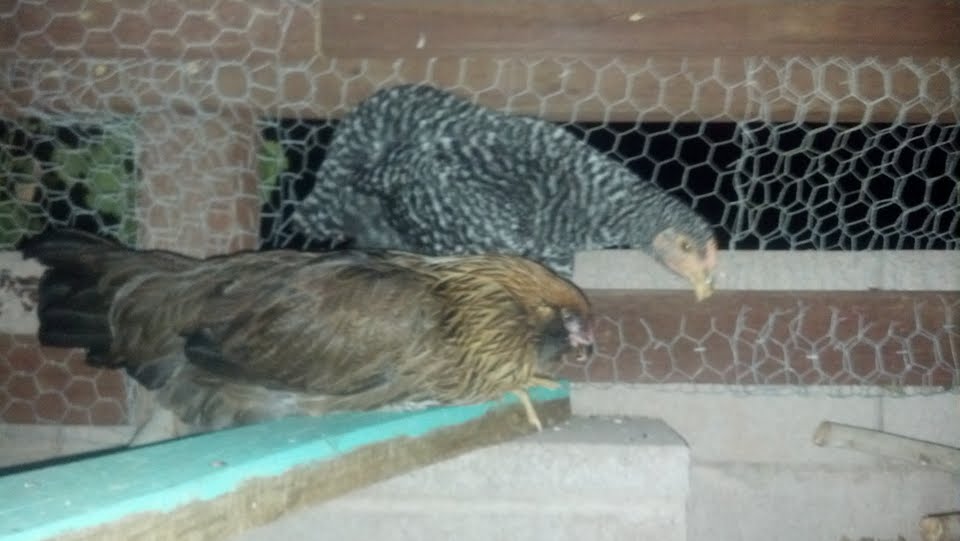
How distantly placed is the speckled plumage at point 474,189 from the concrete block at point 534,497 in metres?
0.32

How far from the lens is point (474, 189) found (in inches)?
60.4

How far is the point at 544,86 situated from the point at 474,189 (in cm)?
20

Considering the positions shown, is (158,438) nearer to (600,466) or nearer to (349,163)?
(349,163)

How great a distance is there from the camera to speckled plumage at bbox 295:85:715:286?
153 cm

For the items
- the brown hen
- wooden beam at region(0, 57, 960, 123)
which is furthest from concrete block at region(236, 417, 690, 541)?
wooden beam at region(0, 57, 960, 123)

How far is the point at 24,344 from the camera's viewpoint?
1.65 m

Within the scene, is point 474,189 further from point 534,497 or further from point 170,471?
point 170,471

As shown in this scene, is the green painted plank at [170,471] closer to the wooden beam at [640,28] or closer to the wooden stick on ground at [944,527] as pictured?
the wooden beam at [640,28]

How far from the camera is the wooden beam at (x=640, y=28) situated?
59.2 inches

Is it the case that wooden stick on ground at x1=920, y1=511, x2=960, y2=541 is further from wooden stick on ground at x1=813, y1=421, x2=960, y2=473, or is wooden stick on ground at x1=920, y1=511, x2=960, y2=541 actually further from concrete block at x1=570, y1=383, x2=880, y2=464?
concrete block at x1=570, y1=383, x2=880, y2=464

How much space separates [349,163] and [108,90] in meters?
0.40

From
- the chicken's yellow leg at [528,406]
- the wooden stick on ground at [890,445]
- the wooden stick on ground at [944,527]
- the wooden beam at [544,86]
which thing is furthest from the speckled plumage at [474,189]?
the wooden stick on ground at [944,527]

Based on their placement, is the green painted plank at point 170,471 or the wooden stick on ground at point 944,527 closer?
the green painted plank at point 170,471

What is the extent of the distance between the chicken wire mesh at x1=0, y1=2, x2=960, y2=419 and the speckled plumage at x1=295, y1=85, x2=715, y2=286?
0.05 metres
